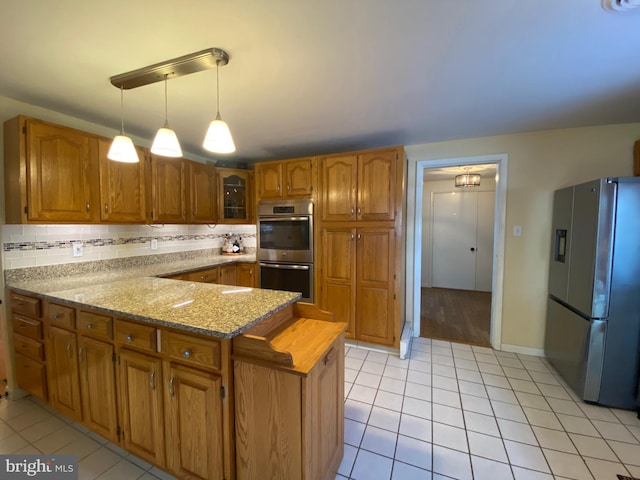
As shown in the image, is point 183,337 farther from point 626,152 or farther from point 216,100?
point 626,152

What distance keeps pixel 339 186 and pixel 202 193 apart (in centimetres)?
164

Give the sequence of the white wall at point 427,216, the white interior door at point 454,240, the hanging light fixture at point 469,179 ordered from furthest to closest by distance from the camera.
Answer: the white wall at point 427,216 → the white interior door at point 454,240 → the hanging light fixture at point 469,179

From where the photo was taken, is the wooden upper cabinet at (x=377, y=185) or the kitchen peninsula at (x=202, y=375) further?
the wooden upper cabinet at (x=377, y=185)

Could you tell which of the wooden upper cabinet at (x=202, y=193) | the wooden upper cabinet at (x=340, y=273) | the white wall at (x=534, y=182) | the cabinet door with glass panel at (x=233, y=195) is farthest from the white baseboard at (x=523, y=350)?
the wooden upper cabinet at (x=202, y=193)

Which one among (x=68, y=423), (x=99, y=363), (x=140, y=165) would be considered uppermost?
(x=140, y=165)

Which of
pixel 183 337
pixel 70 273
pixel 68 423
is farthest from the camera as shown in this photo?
pixel 70 273

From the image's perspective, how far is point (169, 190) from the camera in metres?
2.70

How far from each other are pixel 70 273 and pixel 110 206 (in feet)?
2.15

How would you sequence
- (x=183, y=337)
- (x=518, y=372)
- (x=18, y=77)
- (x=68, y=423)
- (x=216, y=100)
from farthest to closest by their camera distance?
(x=518, y=372) < (x=216, y=100) < (x=68, y=423) < (x=18, y=77) < (x=183, y=337)

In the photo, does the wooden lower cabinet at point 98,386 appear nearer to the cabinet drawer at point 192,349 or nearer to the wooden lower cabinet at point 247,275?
the cabinet drawer at point 192,349

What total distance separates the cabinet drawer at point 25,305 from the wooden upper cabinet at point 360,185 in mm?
2308

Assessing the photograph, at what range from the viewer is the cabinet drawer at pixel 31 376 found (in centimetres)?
178

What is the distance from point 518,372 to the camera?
2.36 metres

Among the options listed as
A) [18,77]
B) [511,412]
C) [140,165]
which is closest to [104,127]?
[140,165]
